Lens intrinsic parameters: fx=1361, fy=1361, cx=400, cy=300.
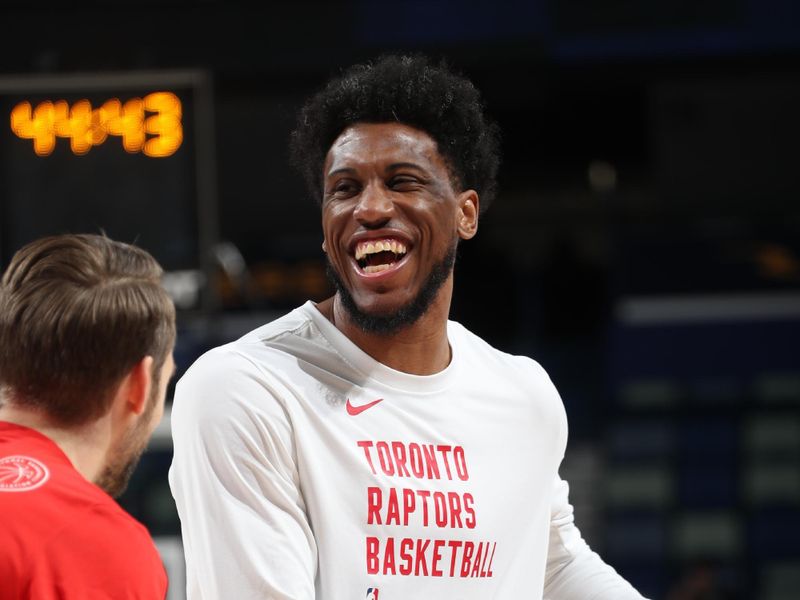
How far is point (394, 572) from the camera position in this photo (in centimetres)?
Result: 210

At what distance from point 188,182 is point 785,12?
2.87m

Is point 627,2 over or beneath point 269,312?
over

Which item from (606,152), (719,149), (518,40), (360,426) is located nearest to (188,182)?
(518,40)

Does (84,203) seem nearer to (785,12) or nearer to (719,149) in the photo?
(785,12)

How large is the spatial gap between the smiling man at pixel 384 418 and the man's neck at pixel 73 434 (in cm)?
12

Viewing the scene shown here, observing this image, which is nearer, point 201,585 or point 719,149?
point 201,585

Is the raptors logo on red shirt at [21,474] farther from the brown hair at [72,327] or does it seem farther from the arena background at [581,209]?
the arena background at [581,209]

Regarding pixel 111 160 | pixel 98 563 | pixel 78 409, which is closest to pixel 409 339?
pixel 78 409

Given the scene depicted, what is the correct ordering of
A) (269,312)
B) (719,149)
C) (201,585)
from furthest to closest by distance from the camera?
(269,312) < (719,149) < (201,585)

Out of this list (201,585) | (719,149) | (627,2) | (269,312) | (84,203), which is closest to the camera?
(201,585)

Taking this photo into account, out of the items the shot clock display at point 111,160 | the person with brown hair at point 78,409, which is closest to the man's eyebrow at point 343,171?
the person with brown hair at point 78,409

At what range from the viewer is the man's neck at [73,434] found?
199 cm

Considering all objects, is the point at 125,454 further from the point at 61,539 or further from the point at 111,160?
the point at 111,160

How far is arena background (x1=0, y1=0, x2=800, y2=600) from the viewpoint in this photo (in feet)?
17.7
